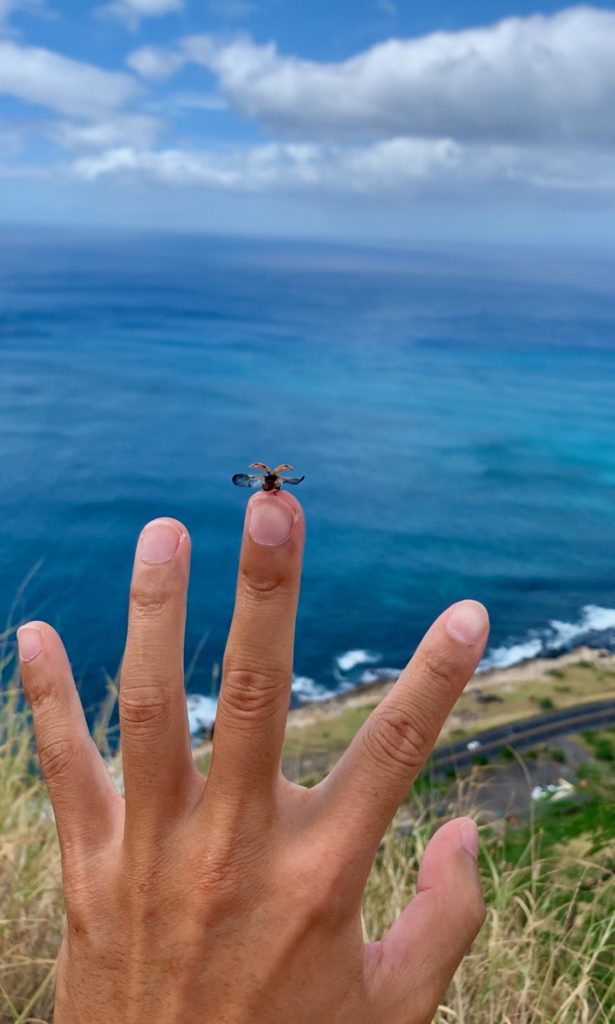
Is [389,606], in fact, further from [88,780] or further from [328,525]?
[88,780]

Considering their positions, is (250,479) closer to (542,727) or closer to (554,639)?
(542,727)

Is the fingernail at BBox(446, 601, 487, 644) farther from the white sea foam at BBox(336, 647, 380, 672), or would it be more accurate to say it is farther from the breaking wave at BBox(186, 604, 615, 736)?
the white sea foam at BBox(336, 647, 380, 672)

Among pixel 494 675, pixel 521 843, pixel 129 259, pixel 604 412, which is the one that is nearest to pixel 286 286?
pixel 129 259

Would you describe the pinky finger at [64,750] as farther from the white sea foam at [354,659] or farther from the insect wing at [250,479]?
the white sea foam at [354,659]

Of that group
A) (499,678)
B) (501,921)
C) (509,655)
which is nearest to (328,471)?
(509,655)

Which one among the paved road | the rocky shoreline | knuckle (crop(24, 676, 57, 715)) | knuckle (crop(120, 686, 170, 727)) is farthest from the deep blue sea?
knuckle (crop(120, 686, 170, 727))
